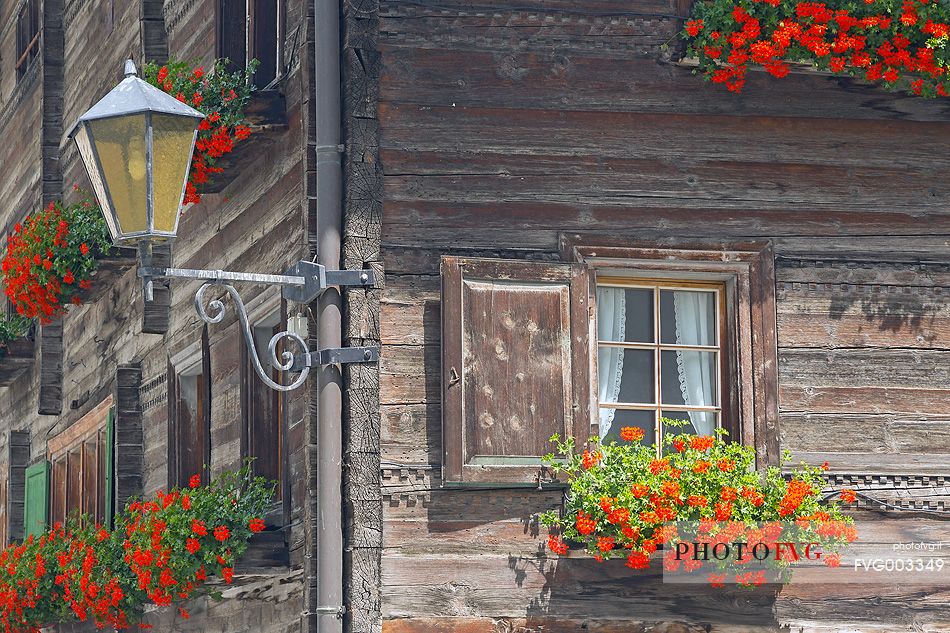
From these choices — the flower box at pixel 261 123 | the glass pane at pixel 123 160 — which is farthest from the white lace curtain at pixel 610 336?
the glass pane at pixel 123 160

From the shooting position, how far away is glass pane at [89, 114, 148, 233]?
26.2ft

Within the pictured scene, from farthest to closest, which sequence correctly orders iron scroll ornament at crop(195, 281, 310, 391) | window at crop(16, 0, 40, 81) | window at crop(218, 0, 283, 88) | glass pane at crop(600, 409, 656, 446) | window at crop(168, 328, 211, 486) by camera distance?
window at crop(16, 0, 40, 81) < window at crop(168, 328, 211, 486) < window at crop(218, 0, 283, 88) < glass pane at crop(600, 409, 656, 446) < iron scroll ornament at crop(195, 281, 310, 391)

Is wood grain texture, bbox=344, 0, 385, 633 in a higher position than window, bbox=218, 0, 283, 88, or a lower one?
lower

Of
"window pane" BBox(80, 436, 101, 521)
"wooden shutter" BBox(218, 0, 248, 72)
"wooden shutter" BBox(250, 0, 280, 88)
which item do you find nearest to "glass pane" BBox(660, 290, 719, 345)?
"wooden shutter" BBox(250, 0, 280, 88)

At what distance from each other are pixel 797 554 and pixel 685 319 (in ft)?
4.66

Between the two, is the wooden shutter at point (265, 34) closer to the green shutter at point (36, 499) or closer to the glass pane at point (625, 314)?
the glass pane at point (625, 314)

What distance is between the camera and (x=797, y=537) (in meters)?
9.14

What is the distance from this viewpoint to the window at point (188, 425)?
11172 mm

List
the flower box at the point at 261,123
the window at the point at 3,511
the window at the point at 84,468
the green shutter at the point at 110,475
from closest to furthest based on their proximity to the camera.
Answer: the flower box at the point at 261,123 → the green shutter at the point at 110,475 → the window at the point at 84,468 → the window at the point at 3,511

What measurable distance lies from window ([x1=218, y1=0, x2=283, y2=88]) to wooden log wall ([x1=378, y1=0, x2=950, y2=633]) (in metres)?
1.26

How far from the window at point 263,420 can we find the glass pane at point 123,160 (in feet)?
7.26

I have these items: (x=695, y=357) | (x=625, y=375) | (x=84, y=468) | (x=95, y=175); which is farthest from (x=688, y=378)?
(x=84, y=468)

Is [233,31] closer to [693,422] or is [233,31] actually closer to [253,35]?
[253,35]

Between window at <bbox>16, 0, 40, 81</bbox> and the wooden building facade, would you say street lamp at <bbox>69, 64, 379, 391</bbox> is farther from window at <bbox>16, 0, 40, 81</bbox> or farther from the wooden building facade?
window at <bbox>16, 0, 40, 81</bbox>
